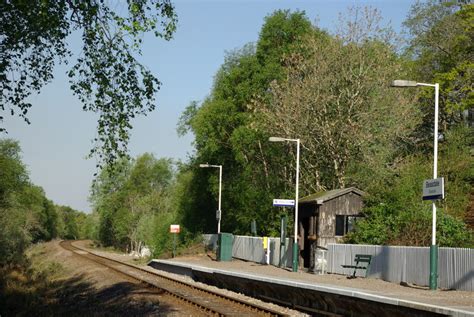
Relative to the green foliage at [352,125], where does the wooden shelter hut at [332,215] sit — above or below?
below

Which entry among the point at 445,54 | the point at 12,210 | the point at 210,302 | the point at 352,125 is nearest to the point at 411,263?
the point at 210,302

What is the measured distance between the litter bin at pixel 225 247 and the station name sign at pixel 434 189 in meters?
21.7

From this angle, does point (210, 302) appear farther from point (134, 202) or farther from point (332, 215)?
point (134, 202)

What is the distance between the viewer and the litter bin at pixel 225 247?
4028cm

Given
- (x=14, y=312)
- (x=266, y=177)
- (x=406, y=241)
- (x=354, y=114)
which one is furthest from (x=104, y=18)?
(x=266, y=177)

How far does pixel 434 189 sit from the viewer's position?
19328 millimetres

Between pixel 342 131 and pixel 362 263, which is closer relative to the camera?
pixel 362 263

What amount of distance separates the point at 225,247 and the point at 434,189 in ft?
74.1

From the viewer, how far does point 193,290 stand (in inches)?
1004

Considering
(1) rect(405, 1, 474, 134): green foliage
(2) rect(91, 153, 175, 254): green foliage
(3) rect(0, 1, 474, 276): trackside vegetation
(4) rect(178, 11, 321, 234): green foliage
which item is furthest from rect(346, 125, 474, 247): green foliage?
(2) rect(91, 153, 175, 254): green foliage

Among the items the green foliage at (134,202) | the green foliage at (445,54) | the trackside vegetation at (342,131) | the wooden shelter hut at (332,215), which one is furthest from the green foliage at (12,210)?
the green foliage at (445,54)

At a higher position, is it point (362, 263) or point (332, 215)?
point (332, 215)

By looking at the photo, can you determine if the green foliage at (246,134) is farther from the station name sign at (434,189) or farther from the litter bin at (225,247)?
the station name sign at (434,189)

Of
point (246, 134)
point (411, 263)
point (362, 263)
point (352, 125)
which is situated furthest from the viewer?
point (246, 134)
